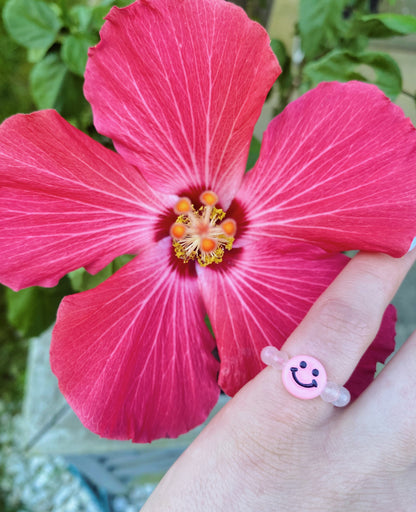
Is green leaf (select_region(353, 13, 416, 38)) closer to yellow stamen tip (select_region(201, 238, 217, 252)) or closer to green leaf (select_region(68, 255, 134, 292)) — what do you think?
yellow stamen tip (select_region(201, 238, 217, 252))

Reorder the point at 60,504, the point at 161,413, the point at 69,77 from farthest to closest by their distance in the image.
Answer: the point at 60,504 → the point at 69,77 → the point at 161,413

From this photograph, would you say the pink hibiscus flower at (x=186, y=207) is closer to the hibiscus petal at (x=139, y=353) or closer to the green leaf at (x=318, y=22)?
the hibiscus petal at (x=139, y=353)

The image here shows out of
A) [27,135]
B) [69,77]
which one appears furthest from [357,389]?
[69,77]

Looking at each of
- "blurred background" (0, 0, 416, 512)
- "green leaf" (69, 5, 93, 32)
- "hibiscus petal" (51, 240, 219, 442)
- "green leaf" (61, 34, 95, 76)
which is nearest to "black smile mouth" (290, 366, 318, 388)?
"hibiscus petal" (51, 240, 219, 442)

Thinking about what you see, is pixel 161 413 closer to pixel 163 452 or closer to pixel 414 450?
pixel 414 450

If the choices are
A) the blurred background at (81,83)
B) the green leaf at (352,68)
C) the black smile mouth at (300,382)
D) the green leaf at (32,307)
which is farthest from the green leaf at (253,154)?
the green leaf at (32,307)

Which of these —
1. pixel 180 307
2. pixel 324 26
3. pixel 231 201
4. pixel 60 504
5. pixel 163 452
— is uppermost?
pixel 324 26
